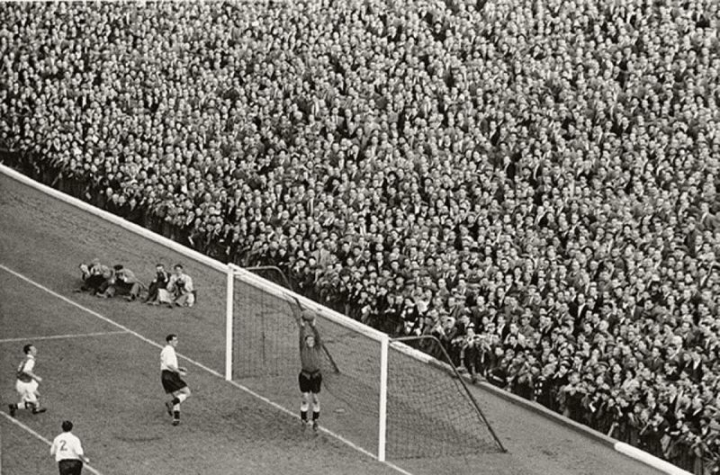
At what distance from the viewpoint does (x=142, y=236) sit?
25.5m

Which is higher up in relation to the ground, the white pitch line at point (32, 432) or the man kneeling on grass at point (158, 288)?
the man kneeling on grass at point (158, 288)

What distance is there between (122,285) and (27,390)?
460cm

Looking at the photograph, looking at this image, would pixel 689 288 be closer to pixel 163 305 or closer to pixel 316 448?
pixel 316 448

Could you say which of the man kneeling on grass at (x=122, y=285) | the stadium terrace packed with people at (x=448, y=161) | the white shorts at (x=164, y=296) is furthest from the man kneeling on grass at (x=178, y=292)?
the stadium terrace packed with people at (x=448, y=161)

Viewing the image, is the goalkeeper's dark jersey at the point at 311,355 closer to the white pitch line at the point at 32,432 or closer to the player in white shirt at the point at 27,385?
the white pitch line at the point at 32,432

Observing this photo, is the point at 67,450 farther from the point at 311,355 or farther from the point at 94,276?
the point at 94,276

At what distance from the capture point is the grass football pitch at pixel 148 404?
→ 61.5 ft

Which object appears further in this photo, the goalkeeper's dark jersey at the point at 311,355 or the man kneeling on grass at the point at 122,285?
the man kneeling on grass at the point at 122,285

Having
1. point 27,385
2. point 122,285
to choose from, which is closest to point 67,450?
point 27,385

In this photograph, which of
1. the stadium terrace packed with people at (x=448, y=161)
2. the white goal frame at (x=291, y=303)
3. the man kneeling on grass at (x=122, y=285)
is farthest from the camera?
the man kneeling on grass at (x=122, y=285)

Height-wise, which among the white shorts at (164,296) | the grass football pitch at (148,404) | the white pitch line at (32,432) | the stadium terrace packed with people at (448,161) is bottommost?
the white pitch line at (32,432)

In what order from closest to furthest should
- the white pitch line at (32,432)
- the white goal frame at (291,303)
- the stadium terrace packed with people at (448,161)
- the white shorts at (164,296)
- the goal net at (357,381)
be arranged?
the white pitch line at (32,432) < the white goal frame at (291,303) < the goal net at (357,381) < the stadium terrace packed with people at (448,161) < the white shorts at (164,296)

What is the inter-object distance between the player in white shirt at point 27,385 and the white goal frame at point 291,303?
9.46ft

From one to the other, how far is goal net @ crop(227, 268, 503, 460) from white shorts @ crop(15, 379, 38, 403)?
2980 millimetres
